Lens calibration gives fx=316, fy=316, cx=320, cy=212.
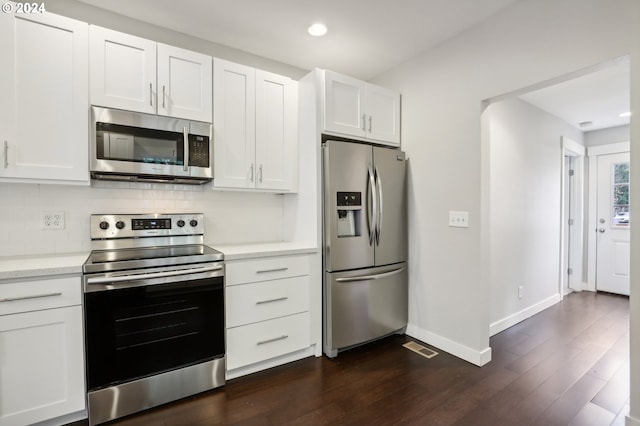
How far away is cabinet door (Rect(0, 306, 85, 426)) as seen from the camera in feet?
5.16

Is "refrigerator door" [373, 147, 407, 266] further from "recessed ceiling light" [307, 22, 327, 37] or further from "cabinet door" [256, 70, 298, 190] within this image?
"recessed ceiling light" [307, 22, 327, 37]

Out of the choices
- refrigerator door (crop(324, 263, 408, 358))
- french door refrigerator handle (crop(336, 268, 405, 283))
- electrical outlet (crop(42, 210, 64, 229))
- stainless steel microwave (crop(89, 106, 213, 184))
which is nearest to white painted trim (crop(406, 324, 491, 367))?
refrigerator door (crop(324, 263, 408, 358))

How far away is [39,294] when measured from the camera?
1.62m

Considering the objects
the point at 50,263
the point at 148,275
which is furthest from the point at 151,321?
the point at 50,263

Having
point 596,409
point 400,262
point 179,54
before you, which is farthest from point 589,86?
point 179,54

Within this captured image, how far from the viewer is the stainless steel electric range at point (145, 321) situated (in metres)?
1.74

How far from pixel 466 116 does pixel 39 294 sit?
2.98 m

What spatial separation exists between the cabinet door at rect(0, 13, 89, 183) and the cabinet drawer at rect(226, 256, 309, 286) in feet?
3.62

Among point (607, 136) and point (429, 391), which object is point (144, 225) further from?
point (607, 136)

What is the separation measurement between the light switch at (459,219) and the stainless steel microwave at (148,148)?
1.94m

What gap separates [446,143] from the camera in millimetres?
2643

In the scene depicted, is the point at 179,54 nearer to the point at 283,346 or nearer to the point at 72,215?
the point at 72,215

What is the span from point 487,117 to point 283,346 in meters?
2.36

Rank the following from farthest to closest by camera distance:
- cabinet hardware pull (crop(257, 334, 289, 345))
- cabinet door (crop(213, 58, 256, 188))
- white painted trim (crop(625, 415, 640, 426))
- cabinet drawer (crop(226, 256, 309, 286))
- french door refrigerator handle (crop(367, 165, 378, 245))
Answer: french door refrigerator handle (crop(367, 165, 378, 245)) → cabinet door (crop(213, 58, 256, 188)) → cabinet hardware pull (crop(257, 334, 289, 345)) → cabinet drawer (crop(226, 256, 309, 286)) → white painted trim (crop(625, 415, 640, 426))
